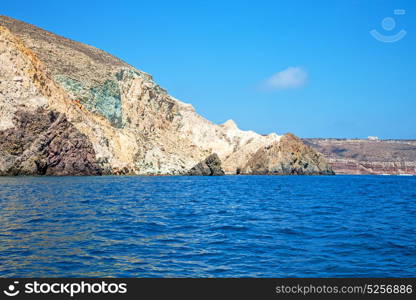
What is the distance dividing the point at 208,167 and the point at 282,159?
37389 millimetres

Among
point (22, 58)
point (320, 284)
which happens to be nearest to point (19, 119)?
point (22, 58)

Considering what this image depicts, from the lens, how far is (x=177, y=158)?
405 ft

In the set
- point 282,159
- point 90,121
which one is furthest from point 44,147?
point 282,159

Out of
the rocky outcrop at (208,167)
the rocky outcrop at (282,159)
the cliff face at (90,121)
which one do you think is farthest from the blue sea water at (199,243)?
the rocky outcrop at (282,159)

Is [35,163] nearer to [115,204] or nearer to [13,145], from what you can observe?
[13,145]

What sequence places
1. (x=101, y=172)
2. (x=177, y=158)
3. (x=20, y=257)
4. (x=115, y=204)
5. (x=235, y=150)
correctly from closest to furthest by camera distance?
(x=20, y=257)
(x=115, y=204)
(x=101, y=172)
(x=177, y=158)
(x=235, y=150)

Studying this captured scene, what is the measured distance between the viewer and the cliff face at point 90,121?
81000 millimetres

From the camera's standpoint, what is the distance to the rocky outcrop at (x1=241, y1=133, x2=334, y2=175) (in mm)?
151625

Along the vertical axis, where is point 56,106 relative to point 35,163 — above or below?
above

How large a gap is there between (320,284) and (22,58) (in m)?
87.4

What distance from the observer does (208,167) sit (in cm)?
12456

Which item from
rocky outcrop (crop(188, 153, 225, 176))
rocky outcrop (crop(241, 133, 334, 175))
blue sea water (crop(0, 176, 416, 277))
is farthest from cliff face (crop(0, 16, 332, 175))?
blue sea water (crop(0, 176, 416, 277))

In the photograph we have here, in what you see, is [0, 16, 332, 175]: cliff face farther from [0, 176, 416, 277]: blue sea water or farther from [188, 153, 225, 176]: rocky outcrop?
[0, 176, 416, 277]: blue sea water

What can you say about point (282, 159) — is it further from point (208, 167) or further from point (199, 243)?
point (199, 243)
